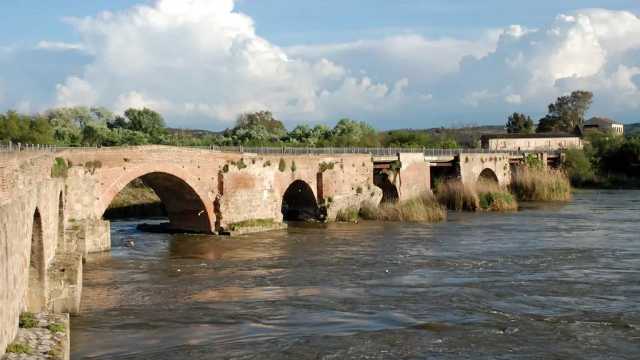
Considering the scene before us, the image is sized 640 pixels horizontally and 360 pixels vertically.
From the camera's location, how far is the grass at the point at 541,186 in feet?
195

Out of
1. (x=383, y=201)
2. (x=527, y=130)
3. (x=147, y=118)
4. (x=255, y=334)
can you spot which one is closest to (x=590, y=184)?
(x=383, y=201)

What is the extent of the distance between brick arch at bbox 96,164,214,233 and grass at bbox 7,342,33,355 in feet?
65.9

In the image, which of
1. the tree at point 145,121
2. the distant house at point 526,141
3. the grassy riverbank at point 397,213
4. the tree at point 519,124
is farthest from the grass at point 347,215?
the tree at point 519,124

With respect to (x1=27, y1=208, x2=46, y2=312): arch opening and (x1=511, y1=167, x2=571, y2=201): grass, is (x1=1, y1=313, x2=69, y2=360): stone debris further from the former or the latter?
(x1=511, y1=167, x2=571, y2=201): grass

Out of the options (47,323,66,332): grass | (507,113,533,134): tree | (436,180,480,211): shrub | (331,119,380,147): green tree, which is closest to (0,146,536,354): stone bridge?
(47,323,66,332): grass

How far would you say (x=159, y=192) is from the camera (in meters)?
37.2

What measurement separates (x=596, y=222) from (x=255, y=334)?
96.4ft

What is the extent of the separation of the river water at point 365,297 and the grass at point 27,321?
2247mm

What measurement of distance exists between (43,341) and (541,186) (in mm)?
52001

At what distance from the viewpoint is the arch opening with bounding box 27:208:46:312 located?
56.3 ft

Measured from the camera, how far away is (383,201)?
Answer: 50812 mm

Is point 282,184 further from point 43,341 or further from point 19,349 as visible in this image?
point 19,349

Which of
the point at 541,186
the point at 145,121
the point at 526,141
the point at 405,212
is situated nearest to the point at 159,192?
the point at 405,212

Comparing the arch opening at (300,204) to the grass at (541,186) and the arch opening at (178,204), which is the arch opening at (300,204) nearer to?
the arch opening at (178,204)
